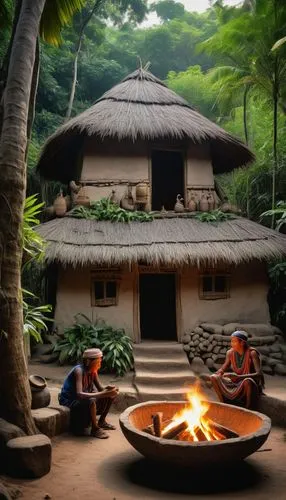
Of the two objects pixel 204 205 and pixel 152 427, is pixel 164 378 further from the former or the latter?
pixel 204 205

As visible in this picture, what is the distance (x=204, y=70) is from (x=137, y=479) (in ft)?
87.4

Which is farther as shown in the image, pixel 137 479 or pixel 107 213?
pixel 107 213

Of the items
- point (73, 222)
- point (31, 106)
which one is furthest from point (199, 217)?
point (31, 106)

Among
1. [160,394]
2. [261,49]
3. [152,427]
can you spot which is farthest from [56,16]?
[261,49]

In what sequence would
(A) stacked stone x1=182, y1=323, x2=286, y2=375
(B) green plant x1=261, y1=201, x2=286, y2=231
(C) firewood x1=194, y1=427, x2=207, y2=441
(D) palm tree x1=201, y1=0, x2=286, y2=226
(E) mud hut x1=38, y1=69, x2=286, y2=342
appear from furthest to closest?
(D) palm tree x1=201, y1=0, x2=286, y2=226
(B) green plant x1=261, y1=201, x2=286, y2=231
(E) mud hut x1=38, y1=69, x2=286, y2=342
(A) stacked stone x1=182, y1=323, x2=286, y2=375
(C) firewood x1=194, y1=427, x2=207, y2=441

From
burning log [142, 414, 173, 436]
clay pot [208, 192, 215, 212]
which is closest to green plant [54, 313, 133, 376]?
burning log [142, 414, 173, 436]

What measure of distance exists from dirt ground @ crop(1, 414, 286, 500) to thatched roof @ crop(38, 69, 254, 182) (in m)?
7.44

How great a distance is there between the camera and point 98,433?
533 centimetres

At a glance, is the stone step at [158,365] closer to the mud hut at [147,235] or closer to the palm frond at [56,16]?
the mud hut at [147,235]

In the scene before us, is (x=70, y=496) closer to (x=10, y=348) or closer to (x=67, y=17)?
(x=10, y=348)

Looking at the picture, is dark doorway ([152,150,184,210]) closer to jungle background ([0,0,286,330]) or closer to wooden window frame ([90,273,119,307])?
jungle background ([0,0,286,330])

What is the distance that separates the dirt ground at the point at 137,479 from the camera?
12.4 ft

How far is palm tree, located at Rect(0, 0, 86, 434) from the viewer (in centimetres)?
446

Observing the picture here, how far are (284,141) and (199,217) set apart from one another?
19.1 ft
